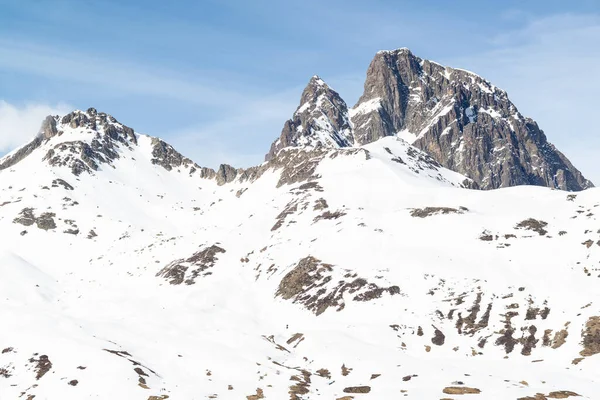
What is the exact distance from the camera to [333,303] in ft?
256

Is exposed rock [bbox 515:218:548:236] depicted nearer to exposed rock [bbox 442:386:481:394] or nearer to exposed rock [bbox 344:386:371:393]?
exposed rock [bbox 442:386:481:394]

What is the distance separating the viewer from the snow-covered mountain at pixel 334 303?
45.6 meters

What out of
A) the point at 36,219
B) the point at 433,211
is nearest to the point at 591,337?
the point at 433,211

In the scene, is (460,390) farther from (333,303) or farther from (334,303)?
(333,303)

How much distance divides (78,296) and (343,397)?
75601 millimetres

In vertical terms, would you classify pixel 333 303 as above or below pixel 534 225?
below

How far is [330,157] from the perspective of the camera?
181000 mm

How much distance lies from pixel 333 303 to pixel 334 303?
7.6 inches

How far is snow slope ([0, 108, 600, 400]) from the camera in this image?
4578 cm

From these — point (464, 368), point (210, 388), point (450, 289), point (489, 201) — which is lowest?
point (210, 388)

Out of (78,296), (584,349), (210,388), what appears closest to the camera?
(210,388)

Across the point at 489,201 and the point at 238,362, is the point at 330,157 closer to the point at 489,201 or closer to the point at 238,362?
the point at 489,201

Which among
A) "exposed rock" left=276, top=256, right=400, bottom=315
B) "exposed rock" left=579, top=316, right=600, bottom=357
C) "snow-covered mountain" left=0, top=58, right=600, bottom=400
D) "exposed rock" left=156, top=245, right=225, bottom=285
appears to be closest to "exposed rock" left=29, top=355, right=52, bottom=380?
"snow-covered mountain" left=0, top=58, right=600, bottom=400

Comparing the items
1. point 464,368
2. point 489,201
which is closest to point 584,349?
point 464,368
